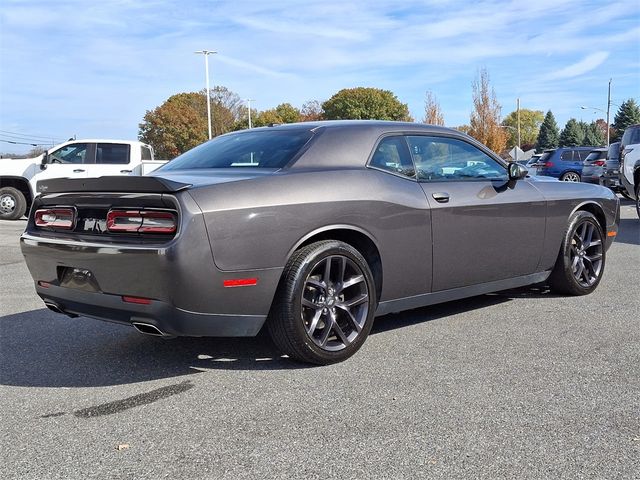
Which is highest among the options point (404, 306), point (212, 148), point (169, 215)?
point (212, 148)

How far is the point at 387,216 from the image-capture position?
161 inches

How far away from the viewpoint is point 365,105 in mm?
86438

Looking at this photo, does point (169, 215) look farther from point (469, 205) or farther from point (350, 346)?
point (469, 205)

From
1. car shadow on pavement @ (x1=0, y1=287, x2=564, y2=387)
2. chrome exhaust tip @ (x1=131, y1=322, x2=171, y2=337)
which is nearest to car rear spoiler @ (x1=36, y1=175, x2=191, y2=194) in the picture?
chrome exhaust tip @ (x1=131, y1=322, x2=171, y2=337)

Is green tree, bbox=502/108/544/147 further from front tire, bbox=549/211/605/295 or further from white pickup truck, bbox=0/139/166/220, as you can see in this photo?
front tire, bbox=549/211/605/295

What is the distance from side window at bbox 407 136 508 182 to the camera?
453 centimetres

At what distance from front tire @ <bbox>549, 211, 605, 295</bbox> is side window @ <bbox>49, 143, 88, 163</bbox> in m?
12.6

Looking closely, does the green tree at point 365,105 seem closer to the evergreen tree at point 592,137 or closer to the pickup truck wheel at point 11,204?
the evergreen tree at point 592,137

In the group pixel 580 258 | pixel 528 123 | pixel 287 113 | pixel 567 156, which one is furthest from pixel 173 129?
pixel 528 123

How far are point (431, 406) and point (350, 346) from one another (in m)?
0.84

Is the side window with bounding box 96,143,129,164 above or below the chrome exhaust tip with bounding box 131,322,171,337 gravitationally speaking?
above

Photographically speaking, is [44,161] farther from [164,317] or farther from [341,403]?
[341,403]

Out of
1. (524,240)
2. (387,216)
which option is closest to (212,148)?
(387,216)

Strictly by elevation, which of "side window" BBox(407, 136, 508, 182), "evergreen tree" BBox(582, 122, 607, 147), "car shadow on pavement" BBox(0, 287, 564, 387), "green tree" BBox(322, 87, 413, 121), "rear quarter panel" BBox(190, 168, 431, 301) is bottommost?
"car shadow on pavement" BBox(0, 287, 564, 387)
